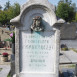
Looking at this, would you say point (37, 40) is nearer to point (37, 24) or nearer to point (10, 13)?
point (37, 24)

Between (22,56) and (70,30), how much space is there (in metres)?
14.5

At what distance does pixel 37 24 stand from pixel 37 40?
0.51m

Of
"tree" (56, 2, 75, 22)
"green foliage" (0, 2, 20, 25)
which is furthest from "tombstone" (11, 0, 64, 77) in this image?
"green foliage" (0, 2, 20, 25)

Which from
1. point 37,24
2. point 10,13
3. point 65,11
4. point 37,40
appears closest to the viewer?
point 37,24

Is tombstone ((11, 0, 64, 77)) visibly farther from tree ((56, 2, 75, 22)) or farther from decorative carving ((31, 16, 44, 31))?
tree ((56, 2, 75, 22))

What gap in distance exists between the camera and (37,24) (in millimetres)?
3961

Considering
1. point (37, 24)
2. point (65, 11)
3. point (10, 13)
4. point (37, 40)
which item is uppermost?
point (10, 13)

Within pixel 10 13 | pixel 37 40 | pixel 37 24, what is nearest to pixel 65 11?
pixel 10 13

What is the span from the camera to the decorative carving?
392 cm

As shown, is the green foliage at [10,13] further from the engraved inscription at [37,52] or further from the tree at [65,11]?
the engraved inscription at [37,52]

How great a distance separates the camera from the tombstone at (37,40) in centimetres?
392

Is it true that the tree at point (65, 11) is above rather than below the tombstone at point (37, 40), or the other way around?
above

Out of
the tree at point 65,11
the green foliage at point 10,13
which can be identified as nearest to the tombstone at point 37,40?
the tree at point 65,11

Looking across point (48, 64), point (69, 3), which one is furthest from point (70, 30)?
point (69, 3)
